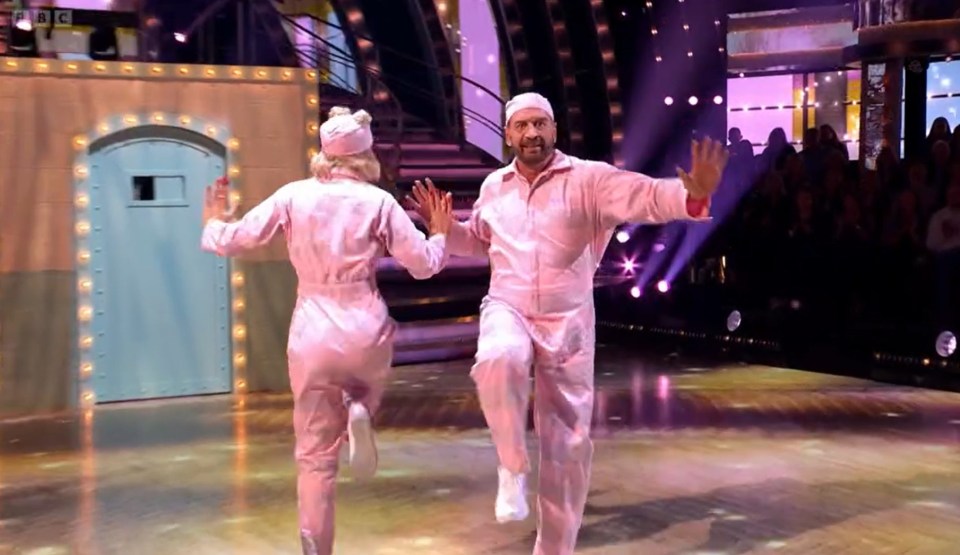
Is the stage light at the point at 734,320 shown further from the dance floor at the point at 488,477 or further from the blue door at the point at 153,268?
the blue door at the point at 153,268

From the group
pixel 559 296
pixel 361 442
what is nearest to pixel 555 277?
pixel 559 296

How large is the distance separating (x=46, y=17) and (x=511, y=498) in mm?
7012

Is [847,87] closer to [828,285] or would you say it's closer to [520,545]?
[828,285]

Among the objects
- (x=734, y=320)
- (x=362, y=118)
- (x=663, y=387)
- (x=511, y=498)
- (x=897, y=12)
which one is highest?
(x=897, y=12)

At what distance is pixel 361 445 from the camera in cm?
419

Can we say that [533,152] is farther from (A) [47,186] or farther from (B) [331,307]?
(A) [47,186]

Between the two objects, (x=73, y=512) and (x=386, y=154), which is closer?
(x=73, y=512)

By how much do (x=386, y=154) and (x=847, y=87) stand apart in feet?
27.0

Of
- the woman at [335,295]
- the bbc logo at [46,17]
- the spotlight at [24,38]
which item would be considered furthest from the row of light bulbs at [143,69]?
the woman at [335,295]

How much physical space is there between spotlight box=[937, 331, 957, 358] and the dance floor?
15.8 inches

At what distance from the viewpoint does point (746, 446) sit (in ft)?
22.8

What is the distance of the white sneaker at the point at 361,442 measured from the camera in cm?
420

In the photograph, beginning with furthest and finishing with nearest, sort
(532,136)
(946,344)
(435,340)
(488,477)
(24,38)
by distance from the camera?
1. (435,340)
2. (24,38)
3. (946,344)
4. (488,477)
5. (532,136)

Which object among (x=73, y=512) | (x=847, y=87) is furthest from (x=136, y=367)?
(x=847, y=87)
